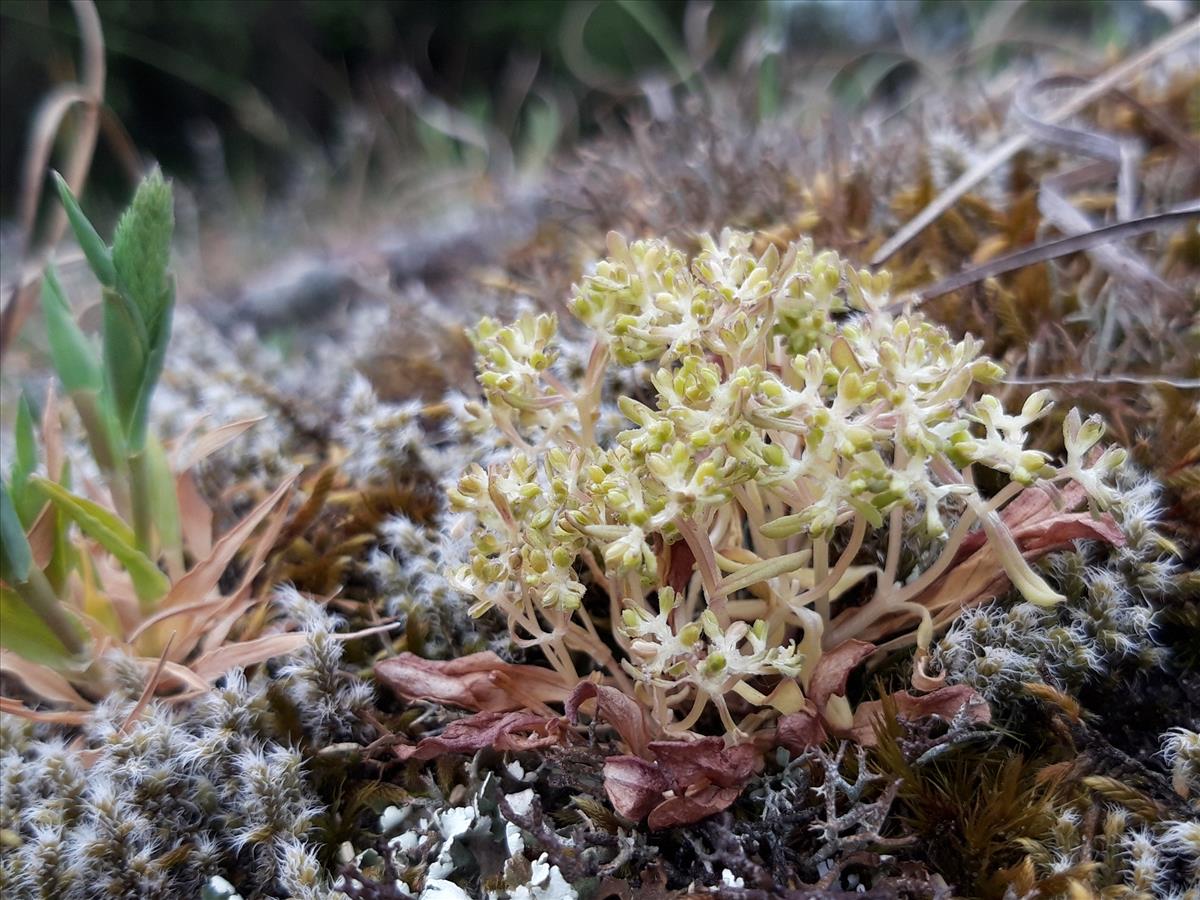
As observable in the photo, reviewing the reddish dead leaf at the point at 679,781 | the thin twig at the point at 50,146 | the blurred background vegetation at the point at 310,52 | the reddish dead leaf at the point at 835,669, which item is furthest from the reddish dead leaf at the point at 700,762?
the blurred background vegetation at the point at 310,52

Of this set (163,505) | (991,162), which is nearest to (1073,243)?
(991,162)

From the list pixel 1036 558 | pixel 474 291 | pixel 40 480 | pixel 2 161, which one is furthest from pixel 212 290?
pixel 2 161

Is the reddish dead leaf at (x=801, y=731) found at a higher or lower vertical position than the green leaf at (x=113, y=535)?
lower

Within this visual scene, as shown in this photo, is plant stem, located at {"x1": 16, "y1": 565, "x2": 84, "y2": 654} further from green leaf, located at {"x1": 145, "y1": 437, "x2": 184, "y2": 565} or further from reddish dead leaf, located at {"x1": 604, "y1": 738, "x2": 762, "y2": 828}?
reddish dead leaf, located at {"x1": 604, "y1": 738, "x2": 762, "y2": 828}

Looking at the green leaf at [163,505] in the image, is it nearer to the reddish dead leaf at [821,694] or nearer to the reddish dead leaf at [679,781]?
the reddish dead leaf at [679,781]

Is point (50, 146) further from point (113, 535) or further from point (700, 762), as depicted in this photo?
point (700, 762)

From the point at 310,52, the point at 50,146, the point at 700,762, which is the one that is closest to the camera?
A: the point at 700,762

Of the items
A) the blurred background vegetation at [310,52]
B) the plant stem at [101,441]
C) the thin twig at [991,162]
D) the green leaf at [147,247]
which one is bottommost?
the blurred background vegetation at [310,52]
